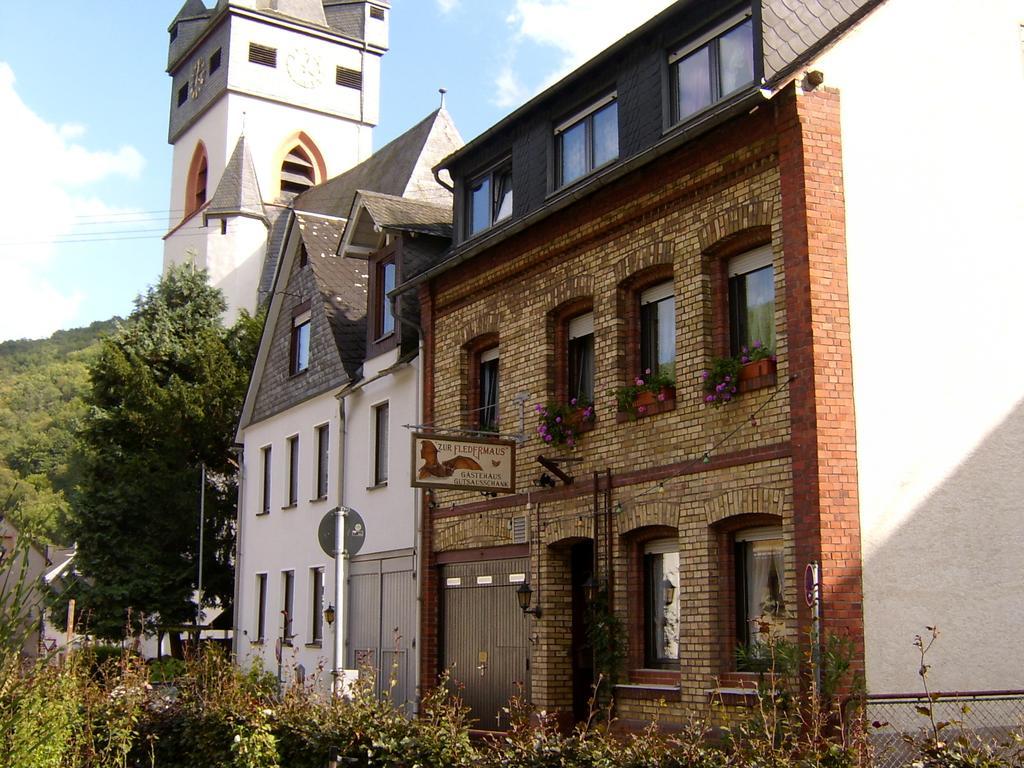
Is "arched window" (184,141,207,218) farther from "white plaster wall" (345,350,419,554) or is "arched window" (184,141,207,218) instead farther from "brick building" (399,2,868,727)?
"brick building" (399,2,868,727)

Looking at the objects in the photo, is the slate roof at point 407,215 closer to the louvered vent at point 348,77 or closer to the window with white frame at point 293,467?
the window with white frame at point 293,467

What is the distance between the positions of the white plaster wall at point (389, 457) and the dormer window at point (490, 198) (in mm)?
2746

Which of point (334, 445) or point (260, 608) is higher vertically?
point (334, 445)

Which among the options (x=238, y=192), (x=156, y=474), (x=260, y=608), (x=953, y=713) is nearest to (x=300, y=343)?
(x=260, y=608)

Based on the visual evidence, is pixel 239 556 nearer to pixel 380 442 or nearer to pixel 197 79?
pixel 380 442

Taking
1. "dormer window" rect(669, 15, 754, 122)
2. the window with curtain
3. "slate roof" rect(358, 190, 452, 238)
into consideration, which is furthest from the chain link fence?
"slate roof" rect(358, 190, 452, 238)

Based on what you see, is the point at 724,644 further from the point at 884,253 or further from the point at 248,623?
the point at 248,623

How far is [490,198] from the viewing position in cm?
2039

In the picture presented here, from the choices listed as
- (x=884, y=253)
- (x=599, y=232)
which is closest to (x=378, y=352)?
(x=599, y=232)

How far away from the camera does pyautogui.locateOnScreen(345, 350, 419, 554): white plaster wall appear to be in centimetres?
2225

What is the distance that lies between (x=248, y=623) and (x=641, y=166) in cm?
1770

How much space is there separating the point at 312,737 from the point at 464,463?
6.85 meters

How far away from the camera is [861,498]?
13.3 m

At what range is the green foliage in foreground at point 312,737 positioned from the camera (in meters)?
8.23
